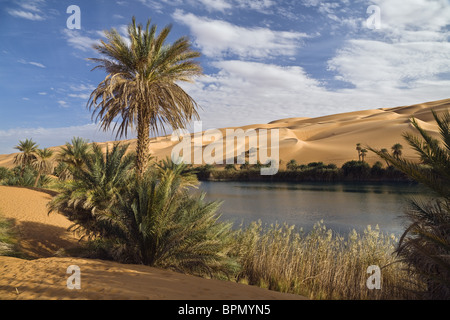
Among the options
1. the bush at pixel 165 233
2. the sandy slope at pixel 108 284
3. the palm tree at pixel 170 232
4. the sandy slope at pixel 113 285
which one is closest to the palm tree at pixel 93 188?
the bush at pixel 165 233

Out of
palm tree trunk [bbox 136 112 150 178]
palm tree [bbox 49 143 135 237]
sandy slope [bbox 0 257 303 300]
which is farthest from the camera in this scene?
palm tree trunk [bbox 136 112 150 178]

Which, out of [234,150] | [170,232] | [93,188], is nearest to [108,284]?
[170,232]

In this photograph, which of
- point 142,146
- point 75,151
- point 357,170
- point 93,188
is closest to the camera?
point 93,188

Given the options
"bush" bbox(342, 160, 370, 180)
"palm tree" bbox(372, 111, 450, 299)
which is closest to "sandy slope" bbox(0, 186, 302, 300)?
"palm tree" bbox(372, 111, 450, 299)

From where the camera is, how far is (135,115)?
29.3 feet

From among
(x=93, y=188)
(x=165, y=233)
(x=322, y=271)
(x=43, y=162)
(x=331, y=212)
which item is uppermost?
(x=43, y=162)

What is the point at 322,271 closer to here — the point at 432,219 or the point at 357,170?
the point at 432,219

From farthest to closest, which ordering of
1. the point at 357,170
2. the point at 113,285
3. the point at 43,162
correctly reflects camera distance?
the point at 357,170, the point at 43,162, the point at 113,285

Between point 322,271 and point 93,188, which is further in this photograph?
point 93,188

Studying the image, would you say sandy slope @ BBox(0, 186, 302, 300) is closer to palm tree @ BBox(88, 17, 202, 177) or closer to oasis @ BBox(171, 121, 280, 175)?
palm tree @ BBox(88, 17, 202, 177)

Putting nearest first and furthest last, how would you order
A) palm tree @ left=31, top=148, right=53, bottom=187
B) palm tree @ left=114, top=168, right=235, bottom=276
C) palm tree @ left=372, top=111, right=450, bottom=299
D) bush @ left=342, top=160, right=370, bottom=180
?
palm tree @ left=372, top=111, right=450, bottom=299
palm tree @ left=114, top=168, right=235, bottom=276
palm tree @ left=31, top=148, right=53, bottom=187
bush @ left=342, top=160, right=370, bottom=180
